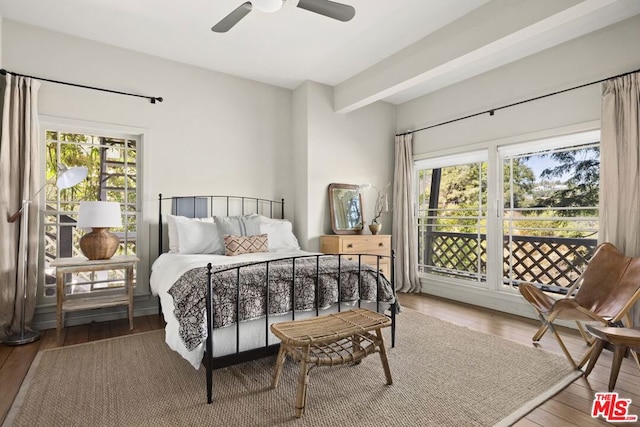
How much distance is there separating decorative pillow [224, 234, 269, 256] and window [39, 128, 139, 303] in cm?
110

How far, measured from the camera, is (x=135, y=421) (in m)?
1.70

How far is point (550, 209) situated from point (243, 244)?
3094mm

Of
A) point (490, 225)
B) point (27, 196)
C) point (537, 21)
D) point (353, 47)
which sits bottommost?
point (490, 225)

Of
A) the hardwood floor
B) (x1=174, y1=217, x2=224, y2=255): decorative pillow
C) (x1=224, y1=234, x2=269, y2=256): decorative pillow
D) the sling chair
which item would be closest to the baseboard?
the hardwood floor

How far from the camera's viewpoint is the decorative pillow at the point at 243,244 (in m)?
3.20

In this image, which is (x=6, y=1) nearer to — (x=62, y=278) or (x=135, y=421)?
(x=62, y=278)

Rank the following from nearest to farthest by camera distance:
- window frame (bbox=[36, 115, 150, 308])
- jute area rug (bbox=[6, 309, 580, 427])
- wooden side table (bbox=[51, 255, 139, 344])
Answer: jute area rug (bbox=[6, 309, 580, 427])
wooden side table (bbox=[51, 255, 139, 344])
window frame (bbox=[36, 115, 150, 308])

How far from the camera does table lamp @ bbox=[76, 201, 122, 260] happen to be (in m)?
2.88

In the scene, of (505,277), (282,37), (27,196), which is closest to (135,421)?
(27,196)

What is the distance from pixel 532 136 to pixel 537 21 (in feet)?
4.55

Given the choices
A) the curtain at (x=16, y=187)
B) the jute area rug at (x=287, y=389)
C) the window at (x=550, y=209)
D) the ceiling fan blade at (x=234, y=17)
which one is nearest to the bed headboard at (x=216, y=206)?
the curtain at (x=16, y=187)

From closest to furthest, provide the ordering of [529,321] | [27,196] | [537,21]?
[537,21]
[27,196]
[529,321]

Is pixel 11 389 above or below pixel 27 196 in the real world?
below

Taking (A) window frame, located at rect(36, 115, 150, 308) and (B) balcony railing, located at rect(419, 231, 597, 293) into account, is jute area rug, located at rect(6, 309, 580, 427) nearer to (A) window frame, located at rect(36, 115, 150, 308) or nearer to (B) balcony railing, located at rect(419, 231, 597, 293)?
(A) window frame, located at rect(36, 115, 150, 308)
